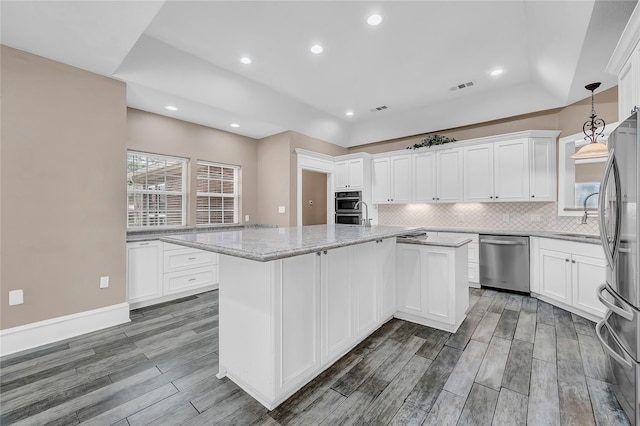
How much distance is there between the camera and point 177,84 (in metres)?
3.36

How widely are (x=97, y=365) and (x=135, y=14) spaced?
2.86 meters

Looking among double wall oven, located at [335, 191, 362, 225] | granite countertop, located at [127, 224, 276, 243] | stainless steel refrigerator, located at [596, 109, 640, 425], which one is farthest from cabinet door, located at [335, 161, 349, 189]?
stainless steel refrigerator, located at [596, 109, 640, 425]

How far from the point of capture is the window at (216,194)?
15.4 ft

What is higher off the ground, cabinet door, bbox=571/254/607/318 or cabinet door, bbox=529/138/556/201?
cabinet door, bbox=529/138/556/201

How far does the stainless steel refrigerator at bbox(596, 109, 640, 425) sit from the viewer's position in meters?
1.45

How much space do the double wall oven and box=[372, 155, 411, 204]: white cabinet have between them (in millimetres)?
430

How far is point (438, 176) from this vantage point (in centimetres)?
493

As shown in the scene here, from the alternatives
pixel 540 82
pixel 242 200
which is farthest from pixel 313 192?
pixel 540 82

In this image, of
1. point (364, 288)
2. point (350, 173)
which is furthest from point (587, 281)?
point (350, 173)

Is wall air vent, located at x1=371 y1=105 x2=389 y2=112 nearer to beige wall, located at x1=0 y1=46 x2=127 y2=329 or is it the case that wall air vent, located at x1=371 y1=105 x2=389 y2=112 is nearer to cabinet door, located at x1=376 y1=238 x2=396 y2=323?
A: cabinet door, located at x1=376 y1=238 x2=396 y2=323

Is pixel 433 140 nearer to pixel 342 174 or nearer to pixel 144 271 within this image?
pixel 342 174

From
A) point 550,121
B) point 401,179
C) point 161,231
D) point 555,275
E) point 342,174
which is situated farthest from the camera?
point 342,174

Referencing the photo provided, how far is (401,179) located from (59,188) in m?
5.07

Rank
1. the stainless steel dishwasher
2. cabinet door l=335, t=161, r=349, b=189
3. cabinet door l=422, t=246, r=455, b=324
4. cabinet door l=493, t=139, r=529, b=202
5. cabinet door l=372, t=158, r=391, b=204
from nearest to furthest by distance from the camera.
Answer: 1. cabinet door l=422, t=246, r=455, b=324
2. the stainless steel dishwasher
3. cabinet door l=493, t=139, r=529, b=202
4. cabinet door l=372, t=158, r=391, b=204
5. cabinet door l=335, t=161, r=349, b=189
